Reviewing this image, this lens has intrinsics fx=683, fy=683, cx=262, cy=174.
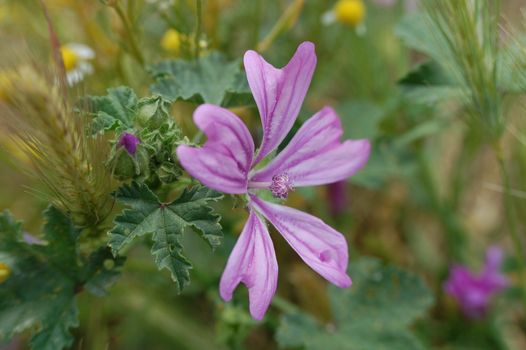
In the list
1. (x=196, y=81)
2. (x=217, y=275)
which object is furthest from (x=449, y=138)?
(x=196, y=81)

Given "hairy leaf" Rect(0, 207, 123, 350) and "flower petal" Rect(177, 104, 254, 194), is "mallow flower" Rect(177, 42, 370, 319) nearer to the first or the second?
"flower petal" Rect(177, 104, 254, 194)

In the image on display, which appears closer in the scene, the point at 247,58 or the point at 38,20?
the point at 247,58

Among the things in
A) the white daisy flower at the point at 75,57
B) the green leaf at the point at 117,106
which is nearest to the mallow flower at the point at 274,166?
the green leaf at the point at 117,106

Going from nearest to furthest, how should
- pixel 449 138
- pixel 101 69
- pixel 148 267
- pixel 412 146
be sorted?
1. pixel 148 267
2. pixel 101 69
3. pixel 412 146
4. pixel 449 138

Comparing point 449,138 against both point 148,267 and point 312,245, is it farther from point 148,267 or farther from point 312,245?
point 312,245

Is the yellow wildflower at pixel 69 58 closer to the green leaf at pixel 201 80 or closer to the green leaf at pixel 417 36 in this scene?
the green leaf at pixel 201 80

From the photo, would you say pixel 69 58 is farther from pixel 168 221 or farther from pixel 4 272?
pixel 168 221

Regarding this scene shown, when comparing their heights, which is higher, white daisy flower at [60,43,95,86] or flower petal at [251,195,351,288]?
white daisy flower at [60,43,95,86]

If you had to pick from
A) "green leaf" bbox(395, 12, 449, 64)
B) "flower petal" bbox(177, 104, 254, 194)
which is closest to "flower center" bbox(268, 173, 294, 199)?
"flower petal" bbox(177, 104, 254, 194)

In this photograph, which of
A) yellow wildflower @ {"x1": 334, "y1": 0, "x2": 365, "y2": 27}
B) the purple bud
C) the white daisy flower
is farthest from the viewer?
yellow wildflower @ {"x1": 334, "y1": 0, "x2": 365, "y2": 27}
